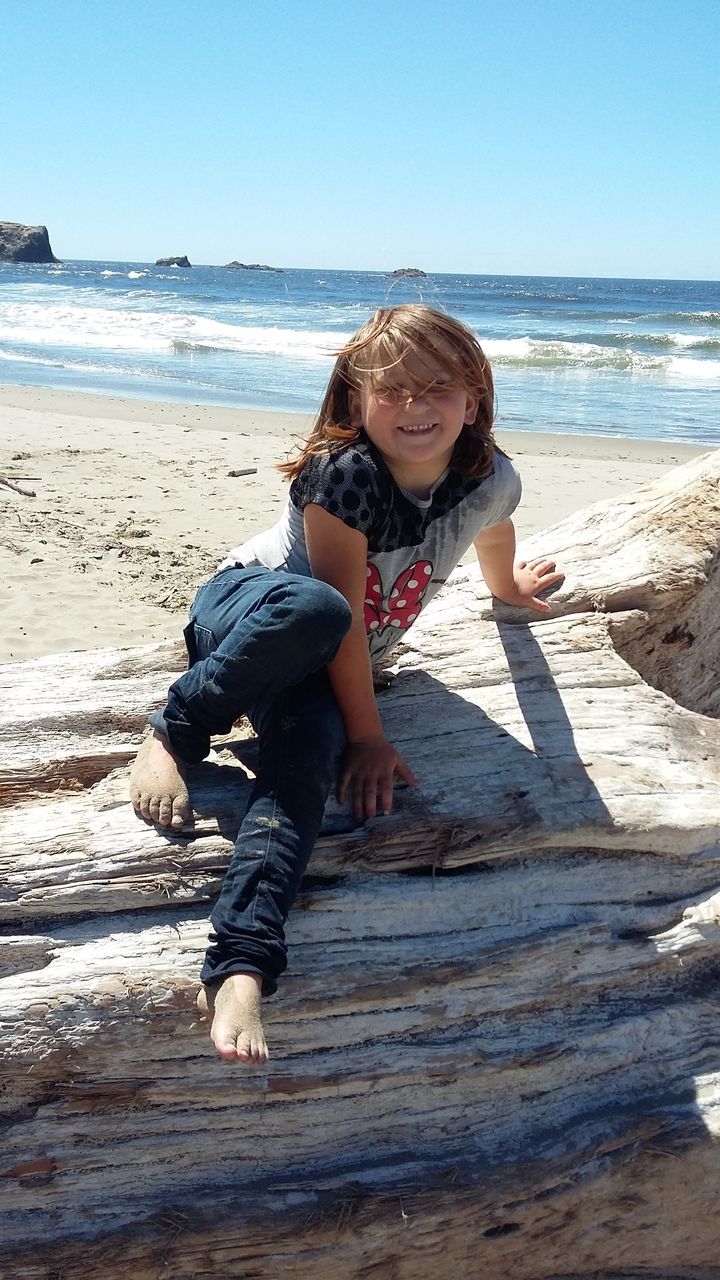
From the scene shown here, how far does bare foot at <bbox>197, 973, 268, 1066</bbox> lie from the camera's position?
1854mm

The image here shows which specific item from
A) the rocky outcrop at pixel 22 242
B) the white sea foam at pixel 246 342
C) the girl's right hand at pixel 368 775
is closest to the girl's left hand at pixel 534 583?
the girl's right hand at pixel 368 775

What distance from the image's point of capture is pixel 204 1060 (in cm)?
208

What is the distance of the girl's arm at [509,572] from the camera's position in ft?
9.58

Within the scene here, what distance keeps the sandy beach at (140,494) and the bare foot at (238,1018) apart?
359 centimetres

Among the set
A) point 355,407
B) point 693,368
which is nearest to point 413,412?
point 355,407

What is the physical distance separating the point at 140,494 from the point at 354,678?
684 cm

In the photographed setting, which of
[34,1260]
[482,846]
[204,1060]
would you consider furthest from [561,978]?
[34,1260]

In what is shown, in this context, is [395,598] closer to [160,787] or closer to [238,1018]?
[160,787]

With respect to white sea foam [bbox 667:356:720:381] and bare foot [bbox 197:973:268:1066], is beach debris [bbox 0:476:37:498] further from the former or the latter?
white sea foam [bbox 667:356:720:381]

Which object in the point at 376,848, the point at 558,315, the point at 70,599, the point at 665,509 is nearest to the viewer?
the point at 376,848

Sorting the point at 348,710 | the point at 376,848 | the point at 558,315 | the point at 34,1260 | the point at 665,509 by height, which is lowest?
the point at 34,1260

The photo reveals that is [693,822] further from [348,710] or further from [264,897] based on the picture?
[264,897]

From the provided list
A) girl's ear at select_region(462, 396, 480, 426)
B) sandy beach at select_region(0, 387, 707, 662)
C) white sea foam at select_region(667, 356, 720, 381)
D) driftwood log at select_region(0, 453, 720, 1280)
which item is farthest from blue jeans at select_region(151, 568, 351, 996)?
white sea foam at select_region(667, 356, 720, 381)

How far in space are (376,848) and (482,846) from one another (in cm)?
25
